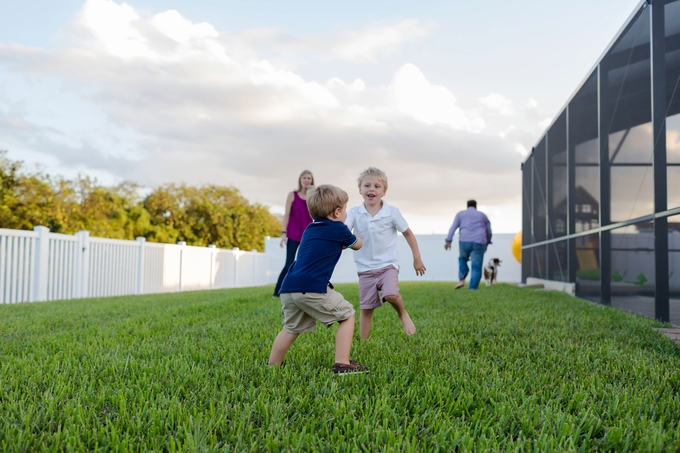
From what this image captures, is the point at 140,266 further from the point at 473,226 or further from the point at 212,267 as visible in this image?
the point at 473,226

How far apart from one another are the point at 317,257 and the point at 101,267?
10087mm

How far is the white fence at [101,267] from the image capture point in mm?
9531

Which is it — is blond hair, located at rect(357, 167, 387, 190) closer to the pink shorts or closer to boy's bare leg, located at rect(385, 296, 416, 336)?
the pink shorts

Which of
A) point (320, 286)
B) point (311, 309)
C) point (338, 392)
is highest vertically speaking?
point (320, 286)

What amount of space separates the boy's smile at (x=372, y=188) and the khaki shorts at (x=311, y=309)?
118cm

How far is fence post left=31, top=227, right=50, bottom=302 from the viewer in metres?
9.83

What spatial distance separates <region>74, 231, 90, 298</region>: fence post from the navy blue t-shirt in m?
9.22

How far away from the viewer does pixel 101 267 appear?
1180 cm

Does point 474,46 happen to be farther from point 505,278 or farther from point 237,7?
point 505,278

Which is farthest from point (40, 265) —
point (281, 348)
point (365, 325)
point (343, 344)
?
point (343, 344)

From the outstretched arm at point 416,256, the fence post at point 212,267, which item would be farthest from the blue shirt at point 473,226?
the fence post at point 212,267

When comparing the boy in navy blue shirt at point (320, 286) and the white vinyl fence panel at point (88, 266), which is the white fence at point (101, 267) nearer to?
the white vinyl fence panel at point (88, 266)

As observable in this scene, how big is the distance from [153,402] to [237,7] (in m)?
7.25

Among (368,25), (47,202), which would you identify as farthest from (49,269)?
(368,25)
